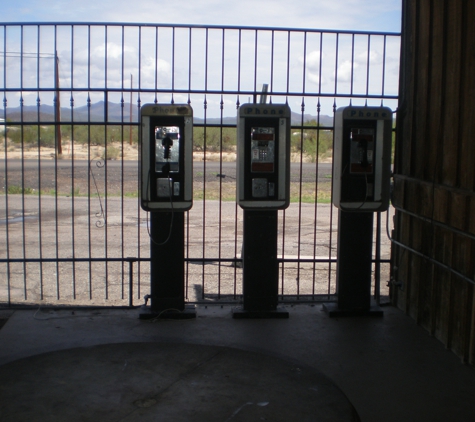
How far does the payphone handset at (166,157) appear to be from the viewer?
565 cm

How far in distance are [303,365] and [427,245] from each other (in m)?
1.76

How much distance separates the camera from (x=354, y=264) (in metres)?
5.98

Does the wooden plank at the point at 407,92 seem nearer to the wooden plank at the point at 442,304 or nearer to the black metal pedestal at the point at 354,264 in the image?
the black metal pedestal at the point at 354,264

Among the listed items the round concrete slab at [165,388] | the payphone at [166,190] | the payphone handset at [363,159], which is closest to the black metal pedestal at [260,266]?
the payphone at [166,190]

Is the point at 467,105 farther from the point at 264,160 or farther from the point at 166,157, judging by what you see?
the point at 166,157

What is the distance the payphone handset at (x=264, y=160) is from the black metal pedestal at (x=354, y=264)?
2.27 feet

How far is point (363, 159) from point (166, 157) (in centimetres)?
193

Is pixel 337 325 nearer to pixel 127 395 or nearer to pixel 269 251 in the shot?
pixel 269 251

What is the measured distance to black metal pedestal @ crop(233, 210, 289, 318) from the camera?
19.2 feet

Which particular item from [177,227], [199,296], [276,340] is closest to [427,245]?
[276,340]

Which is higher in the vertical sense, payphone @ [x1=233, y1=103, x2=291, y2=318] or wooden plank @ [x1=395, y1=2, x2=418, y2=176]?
wooden plank @ [x1=395, y1=2, x2=418, y2=176]

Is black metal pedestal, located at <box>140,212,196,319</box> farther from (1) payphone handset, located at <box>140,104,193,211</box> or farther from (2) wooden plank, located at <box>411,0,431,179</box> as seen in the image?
(2) wooden plank, located at <box>411,0,431,179</box>

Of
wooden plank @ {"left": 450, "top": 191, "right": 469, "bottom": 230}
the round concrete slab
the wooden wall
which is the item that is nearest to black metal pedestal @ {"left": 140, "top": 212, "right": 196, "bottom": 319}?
Result: the round concrete slab

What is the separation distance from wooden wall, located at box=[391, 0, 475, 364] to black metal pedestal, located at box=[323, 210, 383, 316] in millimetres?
385
